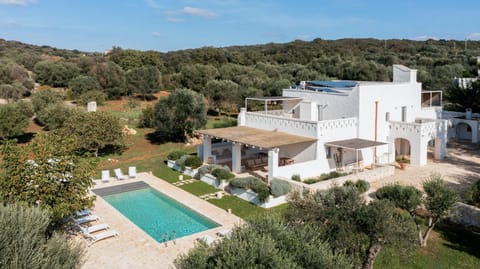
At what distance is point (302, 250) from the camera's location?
7766 mm

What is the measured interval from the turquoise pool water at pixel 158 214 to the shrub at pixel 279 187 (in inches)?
144

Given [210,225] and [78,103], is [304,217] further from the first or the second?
[78,103]

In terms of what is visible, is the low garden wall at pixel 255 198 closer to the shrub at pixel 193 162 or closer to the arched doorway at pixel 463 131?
the shrub at pixel 193 162

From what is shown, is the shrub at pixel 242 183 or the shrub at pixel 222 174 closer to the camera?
the shrub at pixel 242 183

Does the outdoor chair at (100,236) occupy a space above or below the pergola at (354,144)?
below

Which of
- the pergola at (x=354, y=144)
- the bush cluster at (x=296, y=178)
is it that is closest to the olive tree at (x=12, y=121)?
the bush cluster at (x=296, y=178)

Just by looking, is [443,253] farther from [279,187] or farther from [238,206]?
[238,206]

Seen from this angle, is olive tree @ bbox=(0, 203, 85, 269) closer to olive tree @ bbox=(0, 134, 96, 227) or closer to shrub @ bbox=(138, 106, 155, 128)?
olive tree @ bbox=(0, 134, 96, 227)

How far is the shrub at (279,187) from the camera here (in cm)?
1792

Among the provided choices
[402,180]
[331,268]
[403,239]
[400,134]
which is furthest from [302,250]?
[400,134]

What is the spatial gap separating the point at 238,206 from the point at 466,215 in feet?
32.3

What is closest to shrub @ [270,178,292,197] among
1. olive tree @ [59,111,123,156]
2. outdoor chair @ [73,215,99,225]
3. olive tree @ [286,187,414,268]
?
olive tree @ [286,187,414,268]

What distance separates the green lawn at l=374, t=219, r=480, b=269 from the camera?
11828 mm

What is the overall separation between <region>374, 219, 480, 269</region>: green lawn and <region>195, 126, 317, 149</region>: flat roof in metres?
8.96
